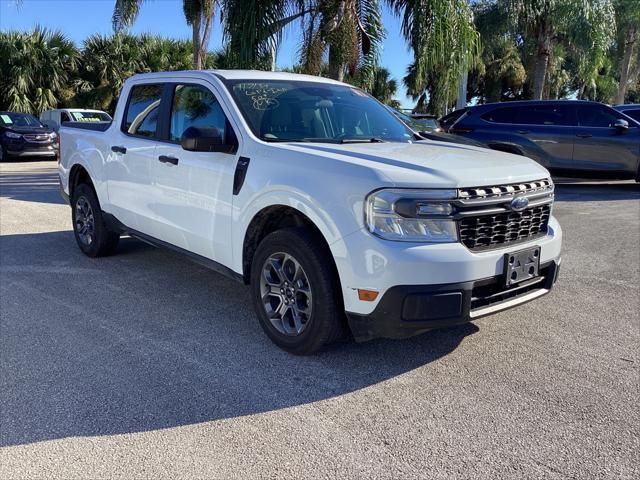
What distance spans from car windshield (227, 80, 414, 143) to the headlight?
1.11 metres

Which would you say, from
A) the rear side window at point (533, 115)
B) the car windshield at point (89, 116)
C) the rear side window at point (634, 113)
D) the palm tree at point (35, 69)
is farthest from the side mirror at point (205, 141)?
the palm tree at point (35, 69)

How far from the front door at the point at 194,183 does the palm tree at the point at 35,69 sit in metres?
23.1

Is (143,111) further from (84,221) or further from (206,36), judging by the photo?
(206,36)

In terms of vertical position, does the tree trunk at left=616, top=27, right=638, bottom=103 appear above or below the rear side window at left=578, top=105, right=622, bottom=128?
above

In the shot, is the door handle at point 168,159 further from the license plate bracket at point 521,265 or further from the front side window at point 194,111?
the license plate bracket at point 521,265

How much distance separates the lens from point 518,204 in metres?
3.56

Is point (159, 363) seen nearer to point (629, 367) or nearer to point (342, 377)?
point (342, 377)

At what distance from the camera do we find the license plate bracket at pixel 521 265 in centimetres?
348

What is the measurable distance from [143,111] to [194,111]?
89 cm

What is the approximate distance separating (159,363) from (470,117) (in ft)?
34.8

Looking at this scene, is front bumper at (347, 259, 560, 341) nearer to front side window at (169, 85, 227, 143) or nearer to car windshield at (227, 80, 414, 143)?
car windshield at (227, 80, 414, 143)

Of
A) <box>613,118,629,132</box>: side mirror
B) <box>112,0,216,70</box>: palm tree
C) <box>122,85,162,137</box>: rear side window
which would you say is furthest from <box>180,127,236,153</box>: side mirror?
<box>112,0,216,70</box>: palm tree

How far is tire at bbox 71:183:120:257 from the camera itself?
6.02m

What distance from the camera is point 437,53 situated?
10.8m
